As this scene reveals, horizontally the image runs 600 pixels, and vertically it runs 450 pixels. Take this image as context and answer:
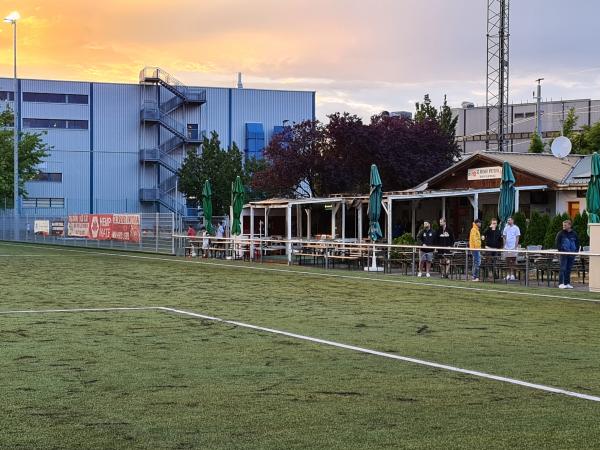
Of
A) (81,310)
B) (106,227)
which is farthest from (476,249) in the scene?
(106,227)

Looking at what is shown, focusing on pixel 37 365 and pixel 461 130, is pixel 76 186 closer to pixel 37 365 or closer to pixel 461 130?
pixel 461 130

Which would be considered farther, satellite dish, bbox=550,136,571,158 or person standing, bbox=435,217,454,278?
satellite dish, bbox=550,136,571,158

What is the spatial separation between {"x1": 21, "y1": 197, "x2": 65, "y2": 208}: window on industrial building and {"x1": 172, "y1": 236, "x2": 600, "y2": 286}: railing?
36737mm

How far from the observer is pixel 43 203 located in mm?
70062

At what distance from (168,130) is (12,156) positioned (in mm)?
12471

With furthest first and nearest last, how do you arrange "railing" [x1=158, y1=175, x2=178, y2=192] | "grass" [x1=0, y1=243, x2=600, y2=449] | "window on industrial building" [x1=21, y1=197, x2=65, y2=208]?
"railing" [x1=158, y1=175, x2=178, y2=192] < "window on industrial building" [x1=21, y1=197, x2=65, y2=208] < "grass" [x1=0, y1=243, x2=600, y2=449]

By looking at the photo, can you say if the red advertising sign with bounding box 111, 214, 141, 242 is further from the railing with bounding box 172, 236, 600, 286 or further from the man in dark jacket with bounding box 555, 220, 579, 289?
the man in dark jacket with bounding box 555, 220, 579, 289

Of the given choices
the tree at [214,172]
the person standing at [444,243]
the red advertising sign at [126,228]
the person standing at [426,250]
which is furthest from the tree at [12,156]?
the person standing at [444,243]

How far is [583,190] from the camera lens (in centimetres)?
3148

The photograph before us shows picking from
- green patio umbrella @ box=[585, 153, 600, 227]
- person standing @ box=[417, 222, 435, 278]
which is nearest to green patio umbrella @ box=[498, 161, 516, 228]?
person standing @ box=[417, 222, 435, 278]

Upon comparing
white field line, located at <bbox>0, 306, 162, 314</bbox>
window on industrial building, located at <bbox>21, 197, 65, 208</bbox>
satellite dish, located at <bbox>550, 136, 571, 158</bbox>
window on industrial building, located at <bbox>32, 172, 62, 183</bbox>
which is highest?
window on industrial building, located at <bbox>32, 172, 62, 183</bbox>

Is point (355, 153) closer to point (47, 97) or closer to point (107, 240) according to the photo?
point (107, 240)

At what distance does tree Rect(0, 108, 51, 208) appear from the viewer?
62625 mm

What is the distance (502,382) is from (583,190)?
24199 mm
